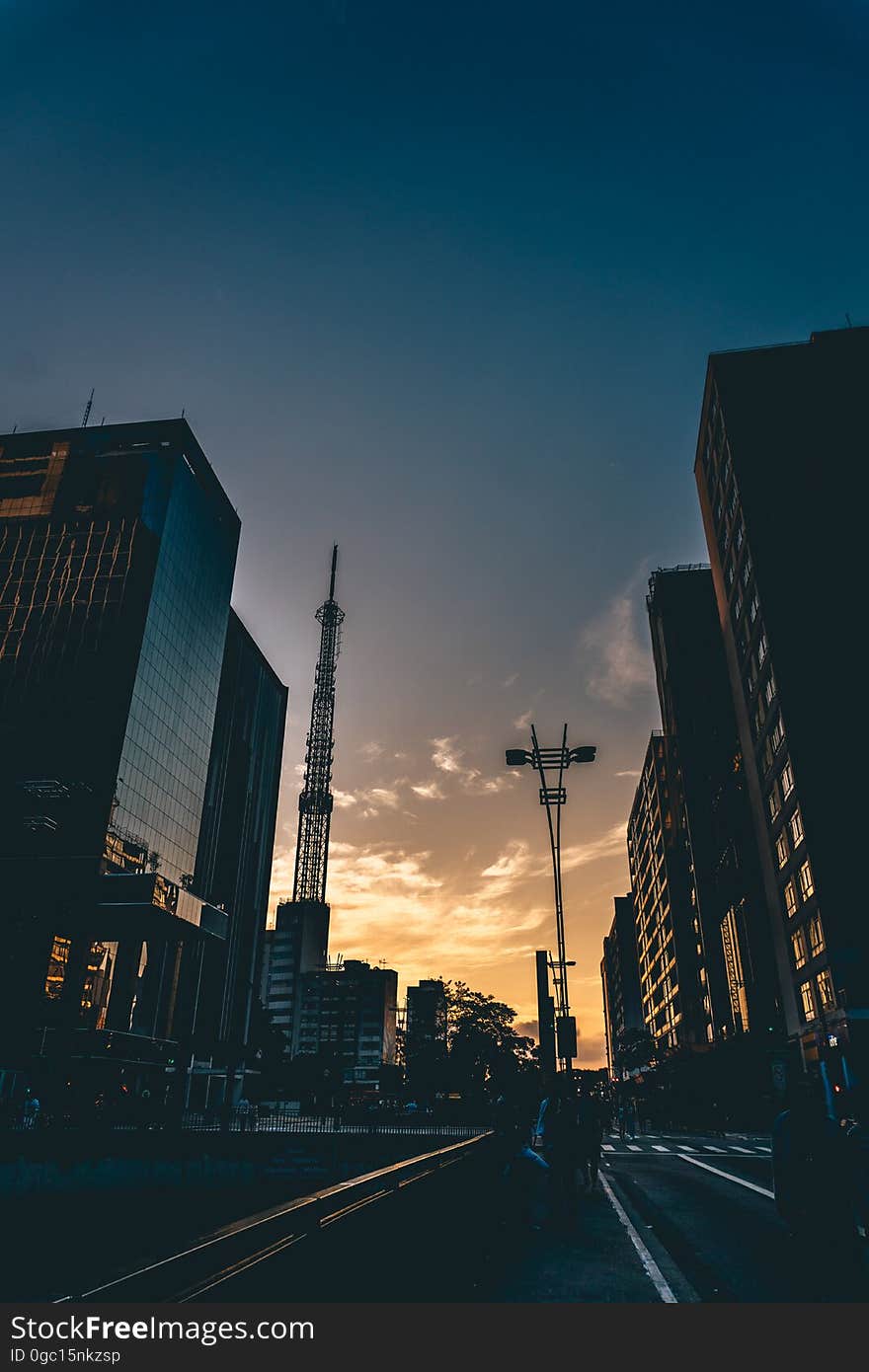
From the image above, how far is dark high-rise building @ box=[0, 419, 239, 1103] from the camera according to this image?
66750 millimetres

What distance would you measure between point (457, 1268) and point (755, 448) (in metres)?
68.3

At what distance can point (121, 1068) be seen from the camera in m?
69.8

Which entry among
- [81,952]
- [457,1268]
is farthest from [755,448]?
[81,952]

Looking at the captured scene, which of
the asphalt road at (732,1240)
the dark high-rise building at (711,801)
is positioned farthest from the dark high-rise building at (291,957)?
the asphalt road at (732,1240)

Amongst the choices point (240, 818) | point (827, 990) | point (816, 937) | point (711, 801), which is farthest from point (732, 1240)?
point (240, 818)

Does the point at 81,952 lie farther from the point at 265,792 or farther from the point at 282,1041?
the point at 282,1041

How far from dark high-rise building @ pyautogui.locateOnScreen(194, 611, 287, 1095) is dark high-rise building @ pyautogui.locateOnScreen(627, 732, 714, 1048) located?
56416 mm

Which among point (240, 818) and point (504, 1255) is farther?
point (240, 818)

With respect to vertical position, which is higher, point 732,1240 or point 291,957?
point 291,957

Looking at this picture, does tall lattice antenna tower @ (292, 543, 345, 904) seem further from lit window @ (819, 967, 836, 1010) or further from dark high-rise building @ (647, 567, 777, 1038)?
lit window @ (819, 967, 836, 1010)

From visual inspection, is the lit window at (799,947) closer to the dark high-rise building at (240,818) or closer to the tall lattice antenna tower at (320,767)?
the dark high-rise building at (240,818)

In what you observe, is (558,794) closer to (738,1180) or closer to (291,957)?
(738,1180)

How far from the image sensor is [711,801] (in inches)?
3396

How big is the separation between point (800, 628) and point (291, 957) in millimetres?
164445
